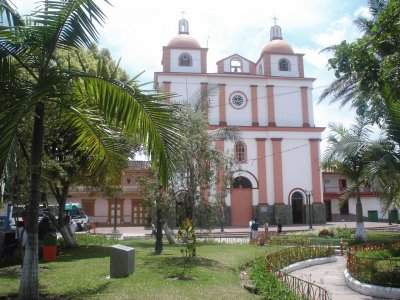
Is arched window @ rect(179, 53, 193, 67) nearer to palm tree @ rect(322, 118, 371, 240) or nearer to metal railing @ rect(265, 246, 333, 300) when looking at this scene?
palm tree @ rect(322, 118, 371, 240)

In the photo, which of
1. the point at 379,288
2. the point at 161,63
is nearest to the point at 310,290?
the point at 379,288

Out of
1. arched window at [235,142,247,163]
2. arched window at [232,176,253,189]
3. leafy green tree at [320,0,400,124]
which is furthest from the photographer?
arched window at [235,142,247,163]

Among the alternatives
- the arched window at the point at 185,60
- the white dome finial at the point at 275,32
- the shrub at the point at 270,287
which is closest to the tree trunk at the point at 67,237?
the shrub at the point at 270,287

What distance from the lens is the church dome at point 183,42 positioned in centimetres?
4028

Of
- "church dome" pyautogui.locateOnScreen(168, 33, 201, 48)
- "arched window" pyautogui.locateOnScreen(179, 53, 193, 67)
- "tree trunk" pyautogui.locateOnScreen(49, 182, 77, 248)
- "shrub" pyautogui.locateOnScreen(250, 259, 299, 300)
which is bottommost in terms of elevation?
"shrub" pyautogui.locateOnScreen(250, 259, 299, 300)

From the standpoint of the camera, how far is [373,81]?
8.77 meters

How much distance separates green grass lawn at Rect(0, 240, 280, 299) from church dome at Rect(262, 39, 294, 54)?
31157 mm

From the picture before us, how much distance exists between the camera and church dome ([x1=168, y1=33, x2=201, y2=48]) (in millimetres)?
40281

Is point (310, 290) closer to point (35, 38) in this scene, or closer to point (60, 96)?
point (60, 96)

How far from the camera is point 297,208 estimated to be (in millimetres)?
39719

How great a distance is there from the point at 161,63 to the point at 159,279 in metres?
33.4

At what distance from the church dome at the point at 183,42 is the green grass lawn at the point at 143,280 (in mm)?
28920

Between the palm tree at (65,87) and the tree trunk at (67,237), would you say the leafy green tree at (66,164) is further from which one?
the palm tree at (65,87)

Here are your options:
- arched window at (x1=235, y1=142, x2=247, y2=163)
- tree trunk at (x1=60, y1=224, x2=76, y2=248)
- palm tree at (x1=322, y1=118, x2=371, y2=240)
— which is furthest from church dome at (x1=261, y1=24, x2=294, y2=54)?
tree trunk at (x1=60, y1=224, x2=76, y2=248)
